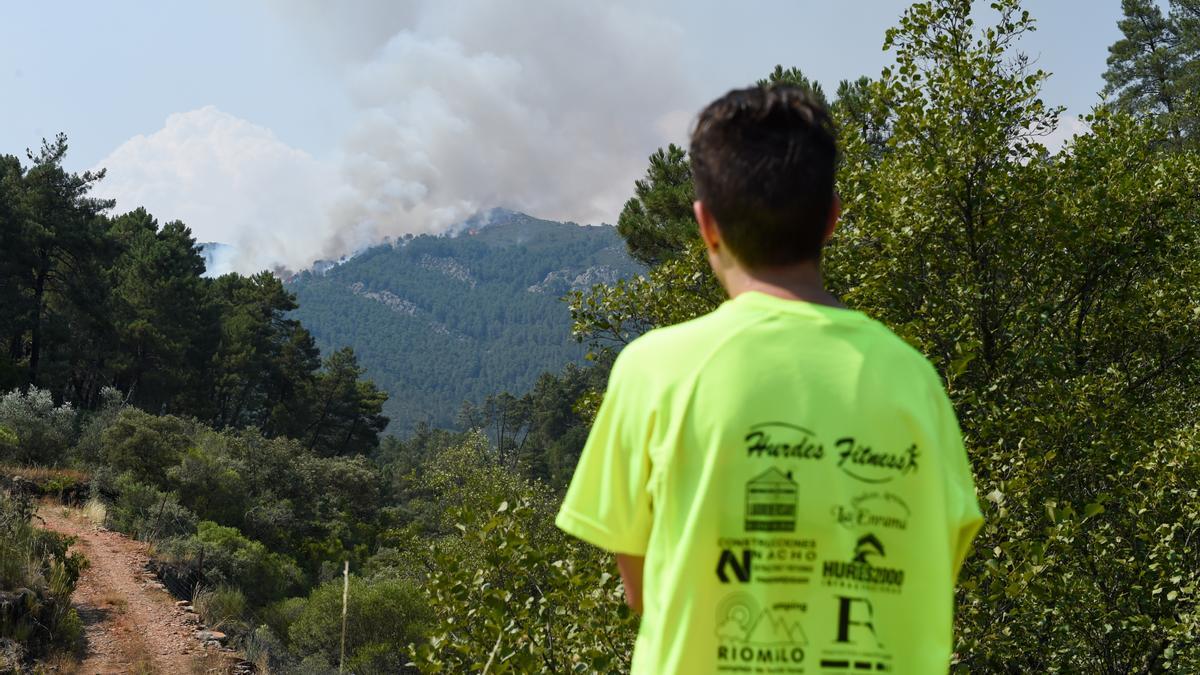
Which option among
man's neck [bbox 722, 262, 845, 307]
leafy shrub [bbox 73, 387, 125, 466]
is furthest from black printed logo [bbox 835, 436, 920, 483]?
leafy shrub [bbox 73, 387, 125, 466]

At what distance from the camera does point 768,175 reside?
1.59 meters

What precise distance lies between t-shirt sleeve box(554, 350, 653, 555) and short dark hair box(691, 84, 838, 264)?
1.00ft

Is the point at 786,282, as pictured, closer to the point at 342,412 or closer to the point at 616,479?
the point at 616,479

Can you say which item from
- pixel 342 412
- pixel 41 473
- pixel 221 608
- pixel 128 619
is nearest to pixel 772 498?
pixel 128 619

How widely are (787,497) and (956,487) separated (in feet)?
1.18

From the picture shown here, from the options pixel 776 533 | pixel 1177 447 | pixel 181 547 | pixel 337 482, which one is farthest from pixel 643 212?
pixel 337 482

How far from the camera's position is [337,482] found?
137 ft

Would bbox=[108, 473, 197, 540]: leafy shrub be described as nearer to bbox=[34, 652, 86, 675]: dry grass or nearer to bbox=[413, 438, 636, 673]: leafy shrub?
bbox=[34, 652, 86, 675]: dry grass

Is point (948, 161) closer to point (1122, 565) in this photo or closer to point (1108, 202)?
point (1108, 202)

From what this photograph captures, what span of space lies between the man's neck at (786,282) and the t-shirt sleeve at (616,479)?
25cm

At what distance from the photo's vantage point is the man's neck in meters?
1.63

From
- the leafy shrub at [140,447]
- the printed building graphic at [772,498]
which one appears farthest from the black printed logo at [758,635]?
the leafy shrub at [140,447]

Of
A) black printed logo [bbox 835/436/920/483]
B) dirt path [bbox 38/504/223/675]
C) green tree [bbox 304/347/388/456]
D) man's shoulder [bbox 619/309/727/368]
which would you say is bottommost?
dirt path [bbox 38/504/223/675]

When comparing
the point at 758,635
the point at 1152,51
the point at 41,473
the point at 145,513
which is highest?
the point at 1152,51
